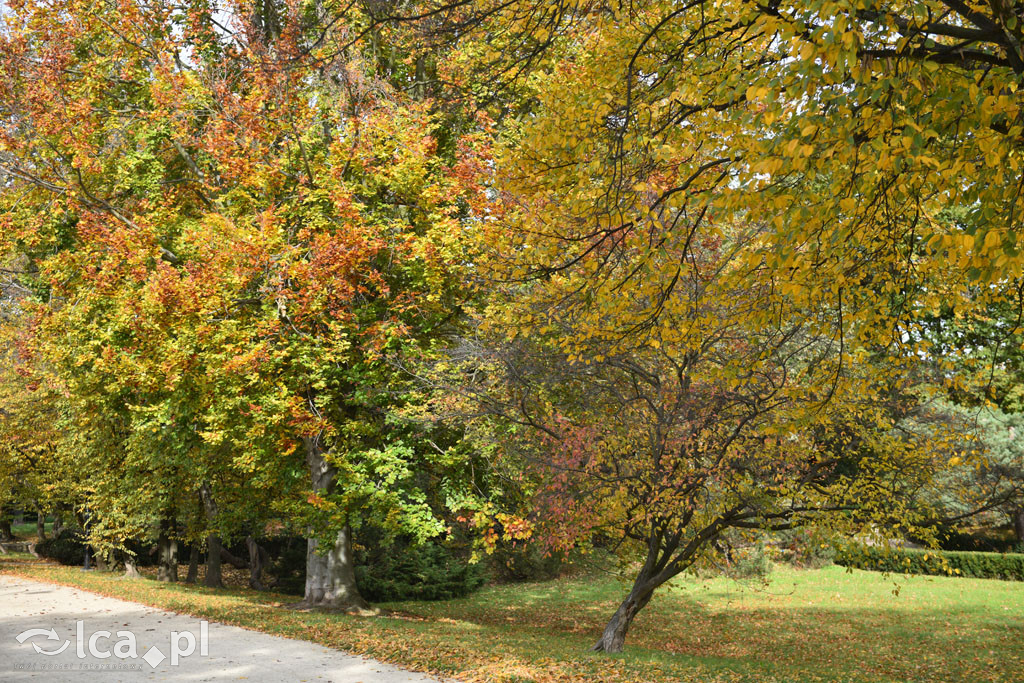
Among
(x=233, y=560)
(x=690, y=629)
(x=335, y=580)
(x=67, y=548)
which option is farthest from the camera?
(x=67, y=548)

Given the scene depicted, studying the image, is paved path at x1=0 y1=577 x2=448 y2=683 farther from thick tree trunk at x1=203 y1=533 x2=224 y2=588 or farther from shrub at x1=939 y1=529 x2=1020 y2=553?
shrub at x1=939 y1=529 x2=1020 y2=553

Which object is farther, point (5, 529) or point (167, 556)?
point (5, 529)

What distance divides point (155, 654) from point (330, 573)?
7.36 m

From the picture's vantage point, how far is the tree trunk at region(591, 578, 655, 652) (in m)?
11.7

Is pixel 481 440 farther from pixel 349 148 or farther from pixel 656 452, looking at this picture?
pixel 349 148

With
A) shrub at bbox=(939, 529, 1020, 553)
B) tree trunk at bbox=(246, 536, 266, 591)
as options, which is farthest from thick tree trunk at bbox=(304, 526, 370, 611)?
shrub at bbox=(939, 529, 1020, 553)

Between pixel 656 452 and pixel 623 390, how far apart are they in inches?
84.4

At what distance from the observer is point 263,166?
1456 centimetres

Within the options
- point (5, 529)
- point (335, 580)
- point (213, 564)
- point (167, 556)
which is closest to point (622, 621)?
point (335, 580)

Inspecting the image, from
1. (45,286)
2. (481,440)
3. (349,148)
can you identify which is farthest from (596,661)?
(45,286)

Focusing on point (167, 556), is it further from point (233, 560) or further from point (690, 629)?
point (690, 629)

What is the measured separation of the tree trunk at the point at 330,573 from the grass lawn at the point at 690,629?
85 centimetres

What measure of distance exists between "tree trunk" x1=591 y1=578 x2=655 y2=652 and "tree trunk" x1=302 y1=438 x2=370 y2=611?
640 centimetres

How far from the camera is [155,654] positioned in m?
9.05
